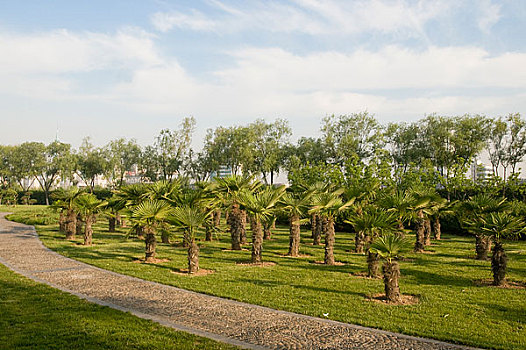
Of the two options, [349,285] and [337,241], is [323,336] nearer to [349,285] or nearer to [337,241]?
[349,285]

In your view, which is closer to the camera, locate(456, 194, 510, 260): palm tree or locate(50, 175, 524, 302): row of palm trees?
locate(50, 175, 524, 302): row of palm trees

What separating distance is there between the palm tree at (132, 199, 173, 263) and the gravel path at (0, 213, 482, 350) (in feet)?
7.54

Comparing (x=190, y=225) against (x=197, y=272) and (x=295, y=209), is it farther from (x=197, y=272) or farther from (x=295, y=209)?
(x=295, y=209)

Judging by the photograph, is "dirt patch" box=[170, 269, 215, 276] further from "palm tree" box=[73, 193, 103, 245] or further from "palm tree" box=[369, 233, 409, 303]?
"palm tree" box=[73, 193, 103, 245]

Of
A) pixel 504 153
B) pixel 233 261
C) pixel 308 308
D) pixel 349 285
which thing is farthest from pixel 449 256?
pixel 504 153

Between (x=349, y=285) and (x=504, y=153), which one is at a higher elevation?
(x=504, y=153)

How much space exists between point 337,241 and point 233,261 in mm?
9033

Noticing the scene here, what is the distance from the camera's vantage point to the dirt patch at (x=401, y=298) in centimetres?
943

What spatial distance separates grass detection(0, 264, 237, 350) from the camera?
6477 millimetres

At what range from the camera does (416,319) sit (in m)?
8.12

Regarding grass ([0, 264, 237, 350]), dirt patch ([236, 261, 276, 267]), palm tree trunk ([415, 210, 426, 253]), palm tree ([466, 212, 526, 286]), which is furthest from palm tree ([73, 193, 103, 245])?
palm tree ([466, 212, 526, 286])

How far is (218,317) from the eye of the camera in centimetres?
827

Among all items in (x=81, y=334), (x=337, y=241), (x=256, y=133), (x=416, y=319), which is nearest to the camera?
(x=81, y=334)

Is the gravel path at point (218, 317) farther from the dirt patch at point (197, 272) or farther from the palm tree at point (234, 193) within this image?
the palm tree at point (234, 193)
